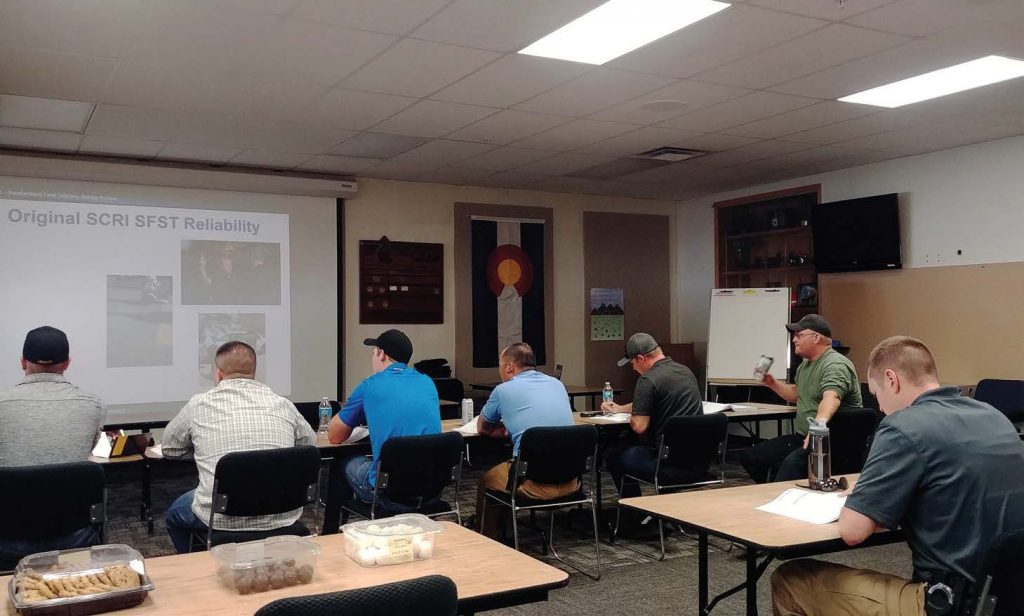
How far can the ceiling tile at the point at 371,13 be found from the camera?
365 centimetres

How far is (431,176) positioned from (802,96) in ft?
12.6

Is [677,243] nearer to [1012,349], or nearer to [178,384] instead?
[1012,349]

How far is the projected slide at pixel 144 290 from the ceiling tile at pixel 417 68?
305cm

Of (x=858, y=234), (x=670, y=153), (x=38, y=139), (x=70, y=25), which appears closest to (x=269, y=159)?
(x=38, y=139)

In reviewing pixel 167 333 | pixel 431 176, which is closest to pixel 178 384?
pixel 167 333

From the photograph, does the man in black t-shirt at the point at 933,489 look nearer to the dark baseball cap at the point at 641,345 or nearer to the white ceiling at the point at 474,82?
the white ceiling at the point at 474,82

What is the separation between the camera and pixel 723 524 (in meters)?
2.57

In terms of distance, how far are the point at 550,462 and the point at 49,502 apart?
2.25 m

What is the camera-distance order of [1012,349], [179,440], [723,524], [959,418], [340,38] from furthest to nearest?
[1012,349] < [340,38] < [179,440] < [723,524] < [959,418]

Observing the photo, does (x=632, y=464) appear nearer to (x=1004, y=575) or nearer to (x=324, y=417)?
(x=324, y=417)

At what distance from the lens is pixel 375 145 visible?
21.7 ft

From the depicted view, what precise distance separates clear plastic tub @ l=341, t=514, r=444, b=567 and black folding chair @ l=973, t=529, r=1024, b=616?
53.4 inches

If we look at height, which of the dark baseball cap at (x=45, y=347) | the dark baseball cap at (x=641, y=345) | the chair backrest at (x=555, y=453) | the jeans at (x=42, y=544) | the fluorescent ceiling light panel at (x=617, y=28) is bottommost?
the jeans at (x=42, y=544)

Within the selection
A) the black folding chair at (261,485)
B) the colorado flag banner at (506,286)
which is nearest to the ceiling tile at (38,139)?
the colorado flag banner at (506,286)
